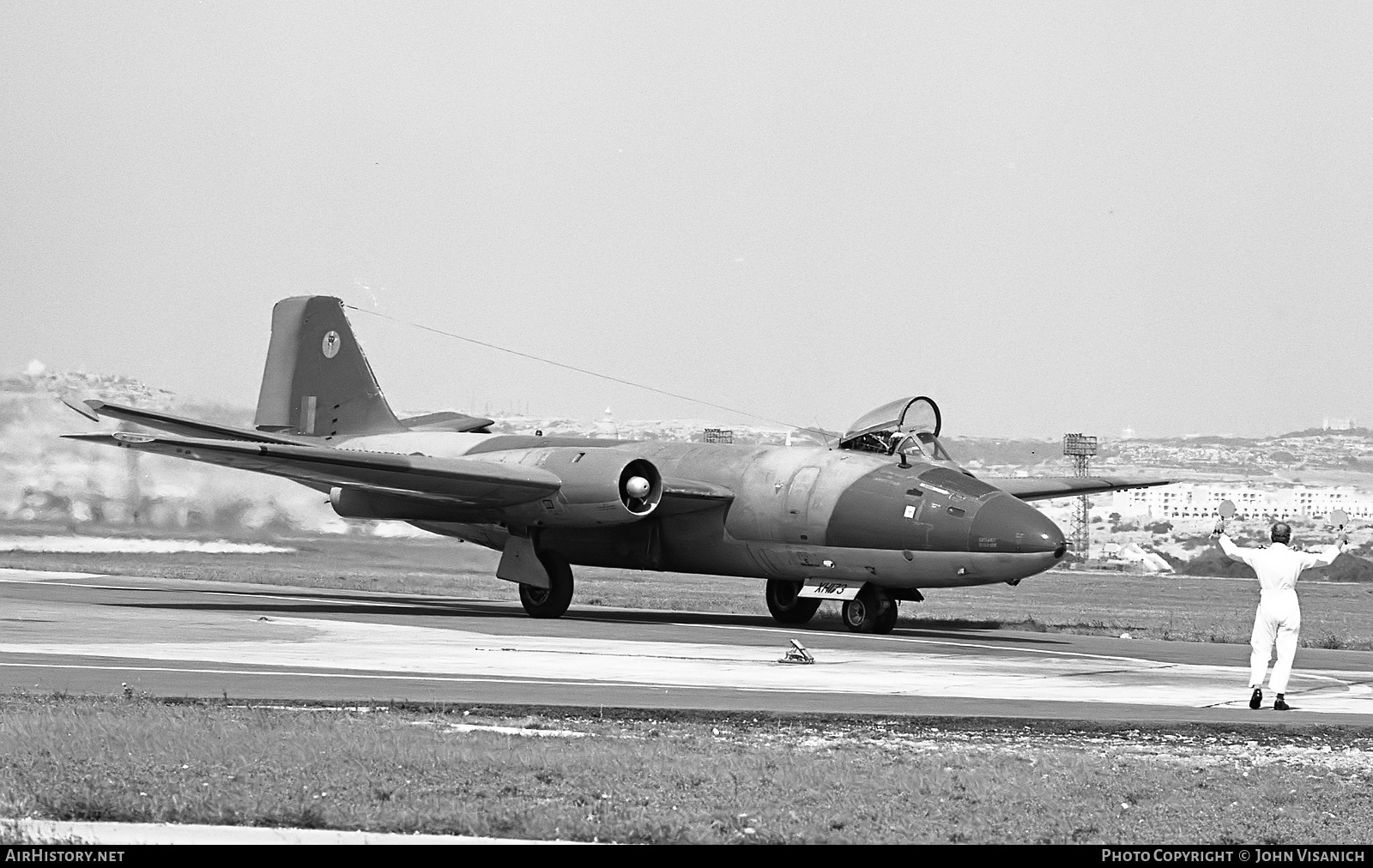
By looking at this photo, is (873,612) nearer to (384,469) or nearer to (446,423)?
(384,469)

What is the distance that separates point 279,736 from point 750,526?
1719cm

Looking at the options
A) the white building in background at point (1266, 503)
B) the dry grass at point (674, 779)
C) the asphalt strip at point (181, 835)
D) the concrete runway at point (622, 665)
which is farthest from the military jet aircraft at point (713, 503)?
the white building in background at point (1266, 503)

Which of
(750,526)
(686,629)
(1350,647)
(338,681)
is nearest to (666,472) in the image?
(750,526)

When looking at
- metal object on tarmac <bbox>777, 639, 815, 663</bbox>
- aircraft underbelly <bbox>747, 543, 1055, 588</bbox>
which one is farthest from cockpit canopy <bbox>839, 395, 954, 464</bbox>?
metal object on tarmac <bbox>777, 639, 815, 663</bbox>

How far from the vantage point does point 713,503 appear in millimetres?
27719

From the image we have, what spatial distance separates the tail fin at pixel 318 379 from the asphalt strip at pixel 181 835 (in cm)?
2626

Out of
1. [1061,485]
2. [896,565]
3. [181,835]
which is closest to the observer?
[181,835]

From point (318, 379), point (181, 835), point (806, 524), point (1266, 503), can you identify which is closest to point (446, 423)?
point (318, 379)

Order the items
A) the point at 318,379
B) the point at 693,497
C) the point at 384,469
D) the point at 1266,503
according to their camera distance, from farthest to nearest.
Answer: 1. the point at 1266,503
2. the point at 318,379
3. the point at 693,497
4. the point at 384,469

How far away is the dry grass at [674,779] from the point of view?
809 centimetres

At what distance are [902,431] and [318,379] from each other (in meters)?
13.7

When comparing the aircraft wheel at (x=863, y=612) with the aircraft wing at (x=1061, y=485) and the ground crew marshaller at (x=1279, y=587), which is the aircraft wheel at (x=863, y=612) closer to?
the aircraft wing at (x=1061, y=485)

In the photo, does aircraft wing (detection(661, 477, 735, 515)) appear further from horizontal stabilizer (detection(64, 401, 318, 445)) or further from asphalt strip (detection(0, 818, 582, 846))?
asphalt strip (detection(0, 818, 582, 846))

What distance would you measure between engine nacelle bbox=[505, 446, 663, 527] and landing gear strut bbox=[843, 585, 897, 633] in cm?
369
